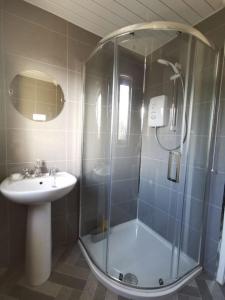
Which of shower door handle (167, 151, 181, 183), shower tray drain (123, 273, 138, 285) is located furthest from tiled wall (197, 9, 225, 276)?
shower tray drain (123, 273, 138, 285)

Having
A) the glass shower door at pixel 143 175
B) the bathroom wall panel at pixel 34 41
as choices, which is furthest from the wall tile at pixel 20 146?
the glass shower door at pixel 143 175

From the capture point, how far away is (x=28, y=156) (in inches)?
57.4

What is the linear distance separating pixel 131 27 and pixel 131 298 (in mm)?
2058

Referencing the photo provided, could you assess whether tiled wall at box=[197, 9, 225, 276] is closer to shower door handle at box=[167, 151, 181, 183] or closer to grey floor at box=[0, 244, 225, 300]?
grey floor at box=[0, 244, 225, 300]

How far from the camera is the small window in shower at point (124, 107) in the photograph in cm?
173

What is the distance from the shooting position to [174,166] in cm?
169

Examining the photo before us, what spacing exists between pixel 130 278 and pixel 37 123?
1.54 m

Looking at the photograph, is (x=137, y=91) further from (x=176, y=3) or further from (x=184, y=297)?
(x=184, y=297)

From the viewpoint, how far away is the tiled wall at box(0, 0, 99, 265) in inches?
52.1

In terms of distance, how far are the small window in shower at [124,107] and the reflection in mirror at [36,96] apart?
61cm

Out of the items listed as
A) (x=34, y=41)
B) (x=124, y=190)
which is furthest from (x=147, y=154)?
(x=34, y=41)

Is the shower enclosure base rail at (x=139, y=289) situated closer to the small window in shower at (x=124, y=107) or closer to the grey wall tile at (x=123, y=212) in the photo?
the grey wall tile at (x=123, y=212)

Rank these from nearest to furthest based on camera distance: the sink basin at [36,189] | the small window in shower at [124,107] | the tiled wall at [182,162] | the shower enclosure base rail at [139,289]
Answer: the sink basin at [36,189] → the shower enclosure base rail at [139,289] → the tiled wall at [182,162] → the small window in shower at [124,107]

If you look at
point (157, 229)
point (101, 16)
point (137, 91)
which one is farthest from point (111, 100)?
point (157, 229)
